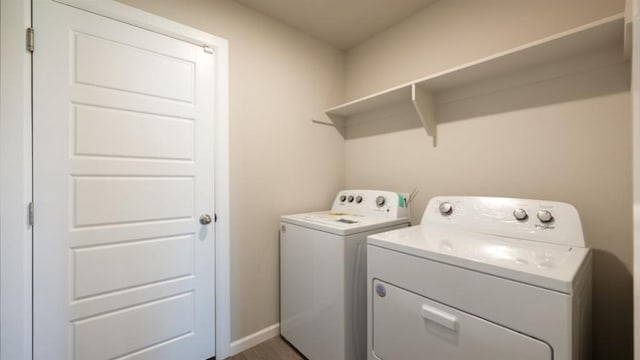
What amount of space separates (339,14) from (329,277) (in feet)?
5.82

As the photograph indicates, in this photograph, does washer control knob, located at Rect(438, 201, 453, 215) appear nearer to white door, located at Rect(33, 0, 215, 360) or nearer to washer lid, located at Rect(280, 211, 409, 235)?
washer lid, located at Rect(280, 211, 409, 235)

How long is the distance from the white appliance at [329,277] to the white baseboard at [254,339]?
0.21 ft

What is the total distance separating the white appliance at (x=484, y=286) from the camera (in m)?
0.77

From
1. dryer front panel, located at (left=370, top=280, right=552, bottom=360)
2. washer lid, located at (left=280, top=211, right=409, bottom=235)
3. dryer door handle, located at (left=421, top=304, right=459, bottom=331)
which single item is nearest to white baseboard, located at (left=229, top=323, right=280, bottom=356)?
washer lid, located at (left=280, top=211, right=409, bottom=235)

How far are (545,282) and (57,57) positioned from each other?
2087 mm

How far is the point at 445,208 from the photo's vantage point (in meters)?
1.48

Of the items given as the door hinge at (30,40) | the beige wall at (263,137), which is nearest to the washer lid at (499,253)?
the beige wall at (263,137)

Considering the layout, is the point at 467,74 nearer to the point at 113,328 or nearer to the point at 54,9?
the point at 54,9

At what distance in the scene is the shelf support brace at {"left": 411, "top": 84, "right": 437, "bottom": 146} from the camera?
1640 mm

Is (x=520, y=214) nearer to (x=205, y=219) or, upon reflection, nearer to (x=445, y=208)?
(x=445, y=208)

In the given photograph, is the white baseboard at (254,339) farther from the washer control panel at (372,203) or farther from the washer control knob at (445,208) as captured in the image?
the washer control knob at (445,208)

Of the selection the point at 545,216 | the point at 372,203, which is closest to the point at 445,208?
the point at 545,216

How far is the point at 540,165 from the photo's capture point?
4.45 ft

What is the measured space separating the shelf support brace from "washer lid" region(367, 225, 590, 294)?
28.3 inches
